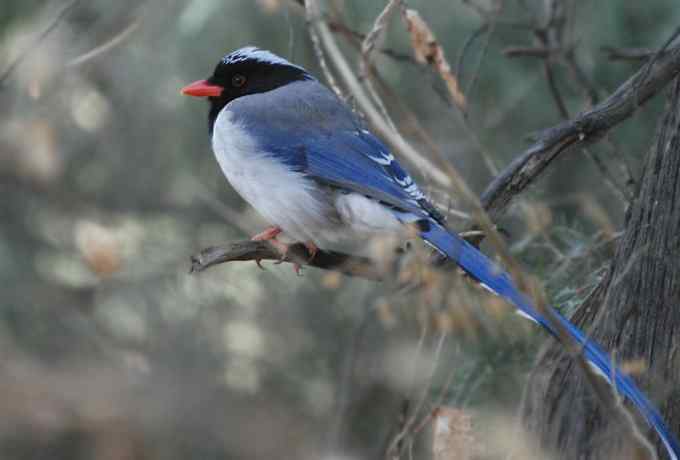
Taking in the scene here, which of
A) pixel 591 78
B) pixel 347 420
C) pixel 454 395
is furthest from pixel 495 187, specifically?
pixel 347 420

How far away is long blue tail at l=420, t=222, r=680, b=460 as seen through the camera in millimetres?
2668

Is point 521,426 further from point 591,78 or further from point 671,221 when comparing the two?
point 591,78

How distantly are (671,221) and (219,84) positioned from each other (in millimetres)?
1816

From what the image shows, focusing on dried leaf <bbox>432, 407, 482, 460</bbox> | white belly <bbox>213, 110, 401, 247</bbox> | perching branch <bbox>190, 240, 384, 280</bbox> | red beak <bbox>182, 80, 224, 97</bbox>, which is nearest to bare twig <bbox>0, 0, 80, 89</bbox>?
perching branch <bbox>190, 240, 384, 280</bbox>

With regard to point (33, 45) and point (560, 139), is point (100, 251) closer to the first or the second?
point (33, 45)

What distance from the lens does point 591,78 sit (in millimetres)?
4602

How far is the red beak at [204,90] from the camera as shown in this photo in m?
4.18

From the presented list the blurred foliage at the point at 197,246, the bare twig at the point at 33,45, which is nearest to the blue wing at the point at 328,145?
the blurred foliage at the point at 197,246

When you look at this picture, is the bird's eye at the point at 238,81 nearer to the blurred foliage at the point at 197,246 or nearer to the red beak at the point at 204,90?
the red beak at the point at 204,90

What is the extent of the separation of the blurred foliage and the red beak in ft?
0.96

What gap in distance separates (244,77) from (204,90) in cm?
14

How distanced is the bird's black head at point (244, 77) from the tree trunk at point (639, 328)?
1519 mm

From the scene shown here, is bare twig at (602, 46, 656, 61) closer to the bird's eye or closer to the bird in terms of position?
the bird

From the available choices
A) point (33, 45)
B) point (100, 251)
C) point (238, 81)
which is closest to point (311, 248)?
point (238, 81)
